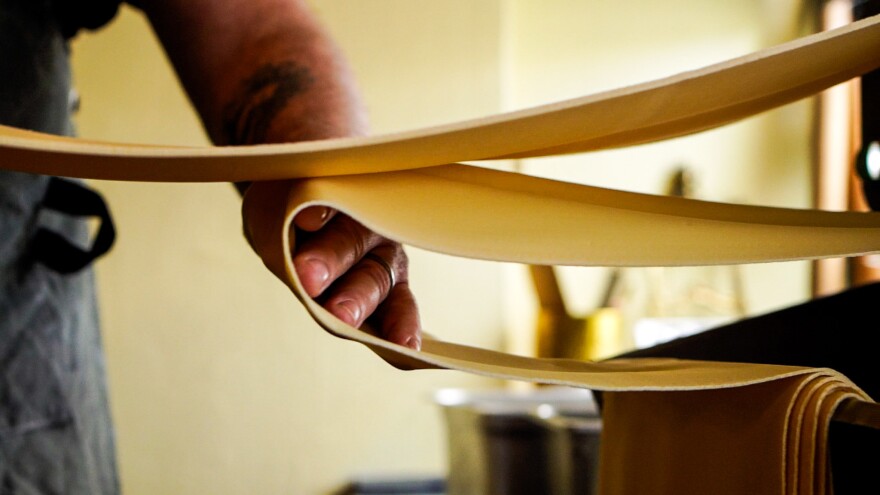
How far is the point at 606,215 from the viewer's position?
34 cm

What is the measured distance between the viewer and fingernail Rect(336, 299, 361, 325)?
0.97 ft

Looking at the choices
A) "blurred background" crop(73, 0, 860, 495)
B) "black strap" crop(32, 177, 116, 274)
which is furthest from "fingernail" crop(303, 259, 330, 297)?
"blurred background" crop(73, 0, 860, 495)

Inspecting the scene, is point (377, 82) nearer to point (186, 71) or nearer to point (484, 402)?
point (484, 402)

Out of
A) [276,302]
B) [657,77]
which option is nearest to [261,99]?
[276,302]

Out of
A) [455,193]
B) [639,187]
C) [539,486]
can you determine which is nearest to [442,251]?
[455,193]

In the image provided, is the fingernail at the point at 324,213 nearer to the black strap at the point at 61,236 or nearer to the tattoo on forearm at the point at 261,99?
the tattoo on forearm at the point at 261,99

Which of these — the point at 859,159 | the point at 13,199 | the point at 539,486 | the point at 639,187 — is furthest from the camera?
the point at 639,187

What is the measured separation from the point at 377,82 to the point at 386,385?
26.9 inches

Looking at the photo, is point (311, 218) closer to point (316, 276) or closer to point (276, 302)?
point (316, 276)

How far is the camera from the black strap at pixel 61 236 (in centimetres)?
66

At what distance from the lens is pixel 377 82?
1730 millimetres

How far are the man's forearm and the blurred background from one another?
3.48 feet

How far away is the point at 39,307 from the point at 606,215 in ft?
1.75

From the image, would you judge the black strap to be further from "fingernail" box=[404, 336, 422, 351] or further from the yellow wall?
the yellow wall
